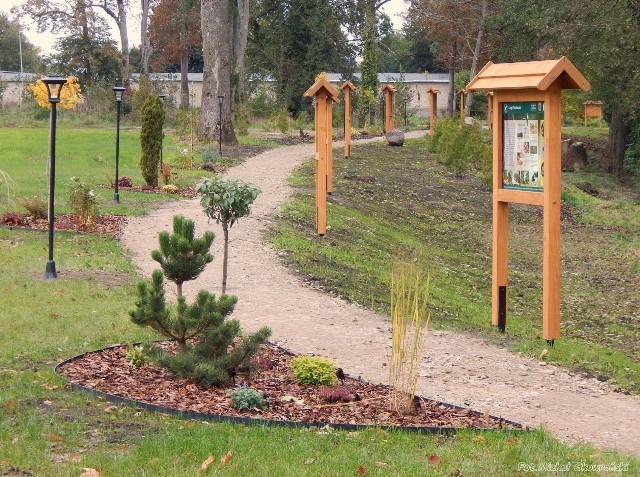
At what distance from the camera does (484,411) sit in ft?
22.6

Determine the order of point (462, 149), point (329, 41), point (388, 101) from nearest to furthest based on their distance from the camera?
point (462, 149) < point (388, 101) < point (329, 41)

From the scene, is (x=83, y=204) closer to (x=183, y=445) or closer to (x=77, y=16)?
(x=183, y=445)

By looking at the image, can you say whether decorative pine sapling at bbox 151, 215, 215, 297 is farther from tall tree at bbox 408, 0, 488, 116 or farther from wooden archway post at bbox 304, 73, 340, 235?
tall tree at bbox 408, 0, 488, 116

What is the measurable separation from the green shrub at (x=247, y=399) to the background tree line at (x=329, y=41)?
1831cm

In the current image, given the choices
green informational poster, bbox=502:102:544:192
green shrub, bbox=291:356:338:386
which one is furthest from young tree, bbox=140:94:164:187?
green shrub, bbox=291:356:338:386

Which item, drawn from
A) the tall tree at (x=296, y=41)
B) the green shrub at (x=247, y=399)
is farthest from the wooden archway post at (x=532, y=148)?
the tall tree at (x=296, y=41)

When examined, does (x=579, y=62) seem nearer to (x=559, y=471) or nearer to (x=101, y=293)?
(x=101, y=293)

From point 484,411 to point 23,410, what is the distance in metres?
3.11

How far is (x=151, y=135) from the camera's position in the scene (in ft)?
65.1

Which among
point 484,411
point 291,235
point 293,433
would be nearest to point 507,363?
point 484,411

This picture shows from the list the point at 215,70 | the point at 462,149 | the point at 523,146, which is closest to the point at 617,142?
the point at 462,149

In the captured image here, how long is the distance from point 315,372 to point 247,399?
90cm

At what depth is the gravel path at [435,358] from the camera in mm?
6957

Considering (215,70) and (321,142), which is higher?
(215,70)
